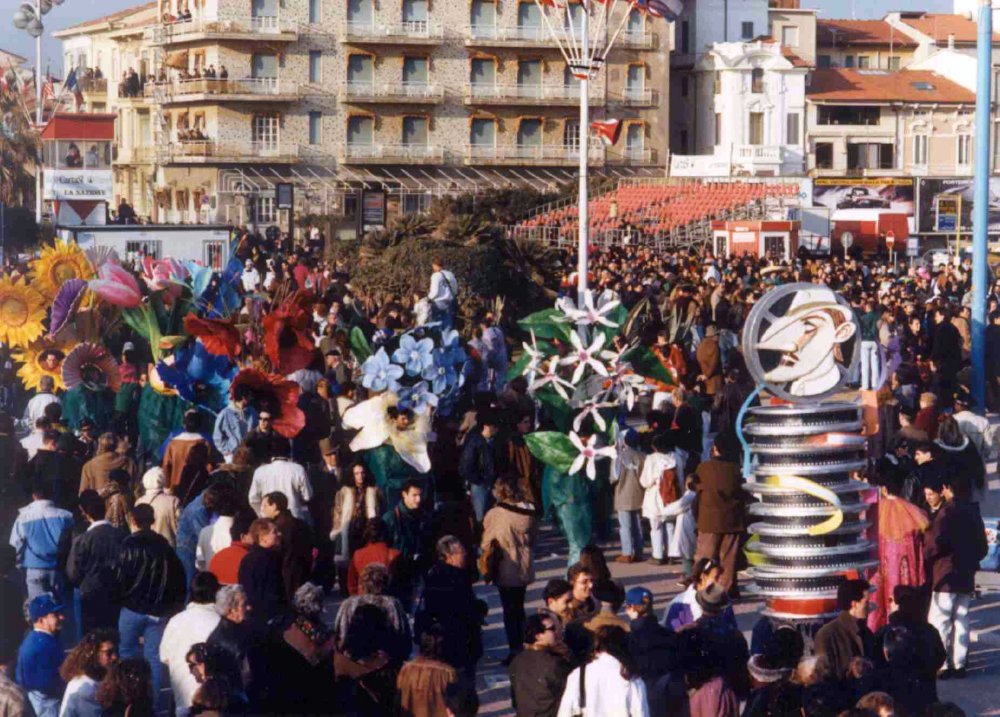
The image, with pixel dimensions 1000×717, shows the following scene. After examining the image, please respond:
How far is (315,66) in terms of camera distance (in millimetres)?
68062

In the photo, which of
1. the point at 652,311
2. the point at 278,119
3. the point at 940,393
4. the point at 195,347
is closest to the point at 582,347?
the point at 195,347

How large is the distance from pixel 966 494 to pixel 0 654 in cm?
580

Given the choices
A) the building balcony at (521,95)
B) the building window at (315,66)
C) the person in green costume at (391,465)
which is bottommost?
the person in green costume at (391,465)

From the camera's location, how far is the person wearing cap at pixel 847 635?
30.8ft

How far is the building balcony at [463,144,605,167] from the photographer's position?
6950 cm

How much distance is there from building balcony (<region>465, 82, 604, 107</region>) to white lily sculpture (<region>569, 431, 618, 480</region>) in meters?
56.5

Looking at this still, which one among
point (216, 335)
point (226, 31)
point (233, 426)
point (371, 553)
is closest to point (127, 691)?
point (371, 553)

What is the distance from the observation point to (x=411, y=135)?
69.2 m

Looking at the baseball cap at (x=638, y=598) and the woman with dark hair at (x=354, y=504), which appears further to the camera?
the woman with dark hair at (x=354, y=504)

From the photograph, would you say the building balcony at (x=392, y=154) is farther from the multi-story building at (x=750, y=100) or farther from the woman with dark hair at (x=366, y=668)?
the woman with dark hair at (x=366, y=668)

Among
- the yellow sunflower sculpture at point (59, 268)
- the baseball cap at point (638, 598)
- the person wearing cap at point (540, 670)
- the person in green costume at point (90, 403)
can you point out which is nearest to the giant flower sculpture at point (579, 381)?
the person in green costume at point (90, 403)

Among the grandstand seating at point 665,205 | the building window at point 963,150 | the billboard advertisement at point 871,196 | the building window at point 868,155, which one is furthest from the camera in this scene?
the building window at point 963,150

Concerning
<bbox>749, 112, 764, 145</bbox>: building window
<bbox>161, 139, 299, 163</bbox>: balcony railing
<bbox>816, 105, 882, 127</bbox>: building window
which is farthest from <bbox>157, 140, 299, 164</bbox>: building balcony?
<bbox>816, 105, 882, 127</bbox>: building window

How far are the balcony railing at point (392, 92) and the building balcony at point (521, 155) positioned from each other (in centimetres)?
237
